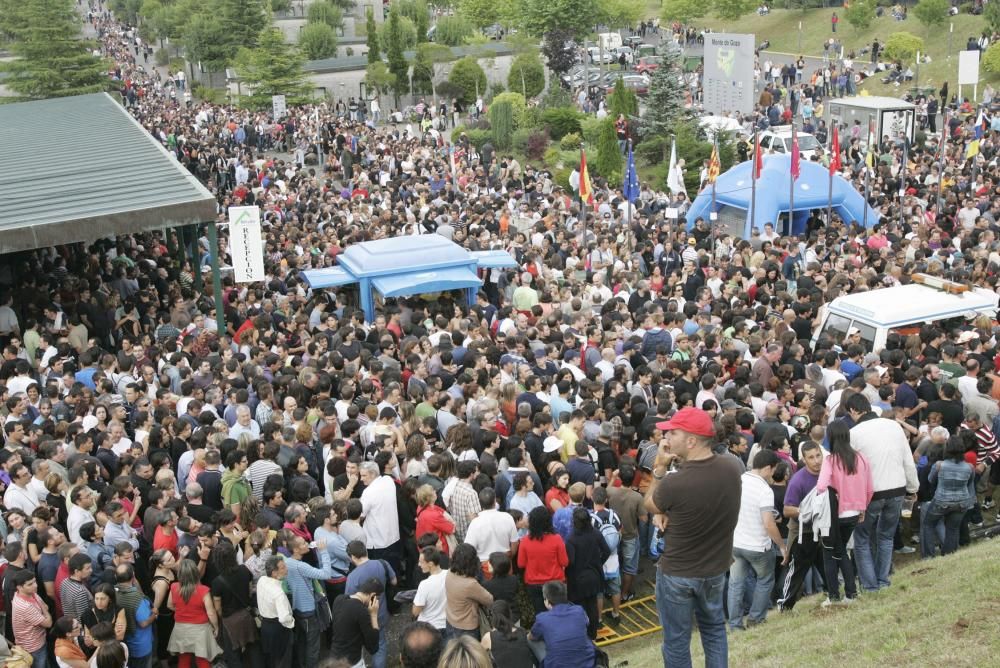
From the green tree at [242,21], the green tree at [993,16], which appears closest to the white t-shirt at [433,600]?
the green tree at [993,16]

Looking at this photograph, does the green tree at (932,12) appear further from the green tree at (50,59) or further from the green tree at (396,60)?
the green tree at (50,59)

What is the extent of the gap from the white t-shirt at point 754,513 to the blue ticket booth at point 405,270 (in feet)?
29.6

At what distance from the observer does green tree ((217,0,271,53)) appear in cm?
6212

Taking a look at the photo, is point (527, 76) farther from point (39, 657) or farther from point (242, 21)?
point (39, 657)

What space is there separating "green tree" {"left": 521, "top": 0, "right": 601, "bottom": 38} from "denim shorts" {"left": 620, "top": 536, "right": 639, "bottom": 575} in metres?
42.9

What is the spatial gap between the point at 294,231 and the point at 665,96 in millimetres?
15288

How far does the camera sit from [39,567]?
8609 mm

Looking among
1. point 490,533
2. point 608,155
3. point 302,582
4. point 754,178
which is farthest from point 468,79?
point 302,582

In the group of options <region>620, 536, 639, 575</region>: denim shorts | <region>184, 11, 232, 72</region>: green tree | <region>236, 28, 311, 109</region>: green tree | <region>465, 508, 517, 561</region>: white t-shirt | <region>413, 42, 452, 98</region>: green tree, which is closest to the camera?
<region>465, 508, 517, 561</region>: white t-shirt

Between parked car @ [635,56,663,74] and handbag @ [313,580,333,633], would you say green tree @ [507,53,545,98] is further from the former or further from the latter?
handbag @ [313,580,333,633]

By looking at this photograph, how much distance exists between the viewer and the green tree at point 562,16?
50.0 m

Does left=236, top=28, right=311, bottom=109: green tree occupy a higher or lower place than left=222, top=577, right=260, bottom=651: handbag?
higher

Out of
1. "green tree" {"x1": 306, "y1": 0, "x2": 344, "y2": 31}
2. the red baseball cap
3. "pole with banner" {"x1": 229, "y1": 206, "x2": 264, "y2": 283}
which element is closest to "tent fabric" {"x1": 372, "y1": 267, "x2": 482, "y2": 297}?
"pole with banner" {"x1": 229, "y1": 206, "x2": 264, "y2": 283}

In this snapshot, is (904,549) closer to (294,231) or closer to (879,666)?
(879,666)
